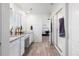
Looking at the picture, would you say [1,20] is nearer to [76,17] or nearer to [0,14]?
[0,14]

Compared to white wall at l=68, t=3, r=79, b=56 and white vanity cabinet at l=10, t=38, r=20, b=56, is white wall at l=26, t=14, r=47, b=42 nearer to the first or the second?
white vanity cabinet at l=10, t=38, r=20, b=56

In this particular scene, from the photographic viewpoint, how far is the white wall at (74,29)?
2.49 metres

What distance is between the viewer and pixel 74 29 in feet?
8.68

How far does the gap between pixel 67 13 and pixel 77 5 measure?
0.50m

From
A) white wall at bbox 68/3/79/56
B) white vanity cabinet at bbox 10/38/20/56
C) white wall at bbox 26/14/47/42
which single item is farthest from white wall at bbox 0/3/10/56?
white wall at bbox 26/14/47/42

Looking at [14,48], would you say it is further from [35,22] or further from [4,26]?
[35,22]

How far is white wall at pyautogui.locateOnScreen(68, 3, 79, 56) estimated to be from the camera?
249 cm

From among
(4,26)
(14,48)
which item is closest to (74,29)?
(4,26)

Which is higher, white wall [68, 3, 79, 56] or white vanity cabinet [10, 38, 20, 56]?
white wall [68, 3, 79, 56]

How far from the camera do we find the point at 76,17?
8.34 ft

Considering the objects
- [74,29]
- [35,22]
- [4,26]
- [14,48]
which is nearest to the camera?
[4,26]

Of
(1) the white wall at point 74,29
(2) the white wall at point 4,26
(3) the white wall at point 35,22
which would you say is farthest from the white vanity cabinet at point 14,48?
(3) the white wall at point 35,22

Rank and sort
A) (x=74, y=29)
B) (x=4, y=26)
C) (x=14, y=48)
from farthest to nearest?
(x=14, y=48)
(x=74, y=29)
(x=4, y=26)

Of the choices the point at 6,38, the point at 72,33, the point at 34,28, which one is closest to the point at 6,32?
the point at 6,38
